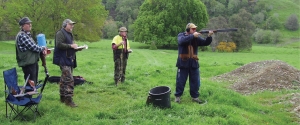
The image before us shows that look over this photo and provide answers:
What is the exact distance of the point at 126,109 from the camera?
8516 mm

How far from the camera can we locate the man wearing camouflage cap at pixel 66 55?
863 cm

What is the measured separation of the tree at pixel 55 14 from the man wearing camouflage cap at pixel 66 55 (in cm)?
3313

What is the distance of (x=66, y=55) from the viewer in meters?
8.80

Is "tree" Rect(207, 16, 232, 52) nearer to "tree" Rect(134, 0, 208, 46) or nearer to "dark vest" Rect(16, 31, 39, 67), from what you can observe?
"tree" Rect(134, 0, 208, 46)

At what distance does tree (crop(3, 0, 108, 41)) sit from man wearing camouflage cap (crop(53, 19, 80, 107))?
3313 cm

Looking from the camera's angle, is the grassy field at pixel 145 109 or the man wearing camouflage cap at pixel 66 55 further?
the man wearing camouflage cap at pixel 66 55

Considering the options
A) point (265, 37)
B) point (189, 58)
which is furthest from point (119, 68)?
point (265, 37)

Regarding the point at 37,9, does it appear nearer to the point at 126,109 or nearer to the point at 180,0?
the point at 180,0

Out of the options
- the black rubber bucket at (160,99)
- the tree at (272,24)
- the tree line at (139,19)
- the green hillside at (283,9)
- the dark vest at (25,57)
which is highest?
the green hillside at (283,9)

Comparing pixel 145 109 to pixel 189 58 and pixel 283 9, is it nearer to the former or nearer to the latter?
pixel 189 58

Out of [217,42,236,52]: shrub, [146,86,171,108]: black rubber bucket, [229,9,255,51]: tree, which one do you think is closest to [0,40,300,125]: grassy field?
[146,86,171,108]: black rubber bucket

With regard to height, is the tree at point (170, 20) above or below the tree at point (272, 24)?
below

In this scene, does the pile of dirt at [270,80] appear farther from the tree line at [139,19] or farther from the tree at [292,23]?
the tree at [292,23]

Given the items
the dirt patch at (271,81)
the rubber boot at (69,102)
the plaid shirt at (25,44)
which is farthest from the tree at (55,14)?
the plaid shirt at (25,44)
